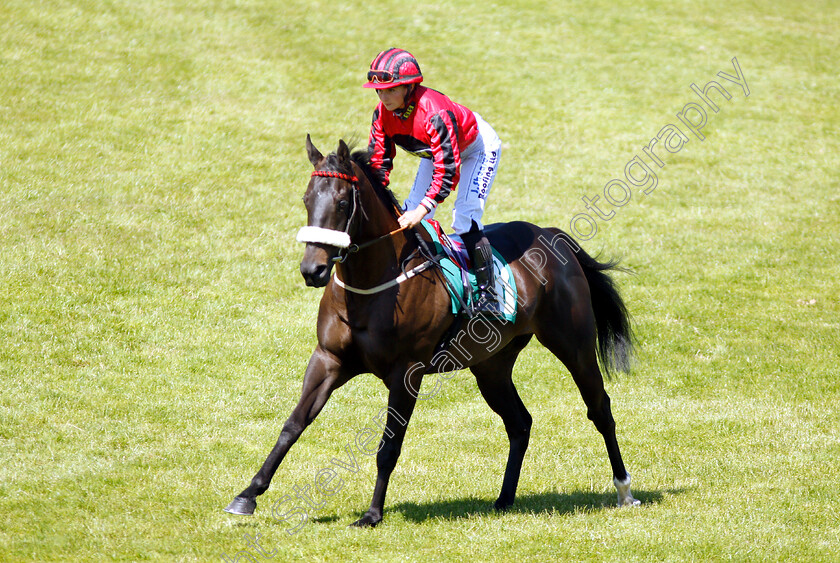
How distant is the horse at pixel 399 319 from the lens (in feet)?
18.1

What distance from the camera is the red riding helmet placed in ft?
19.4

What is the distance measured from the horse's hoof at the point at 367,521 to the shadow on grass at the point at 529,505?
1.22 feet

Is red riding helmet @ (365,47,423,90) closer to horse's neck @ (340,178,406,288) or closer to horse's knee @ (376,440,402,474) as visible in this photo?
horse's neck @ (340,178,406,288)

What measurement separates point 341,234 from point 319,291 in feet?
24.2

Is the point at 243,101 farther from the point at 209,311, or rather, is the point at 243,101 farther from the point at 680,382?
the point at 680,382

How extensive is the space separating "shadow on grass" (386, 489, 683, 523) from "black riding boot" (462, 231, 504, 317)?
155 centimetres

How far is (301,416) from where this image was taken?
5883 millimetres

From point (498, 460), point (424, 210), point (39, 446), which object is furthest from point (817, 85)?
point (39, 446)

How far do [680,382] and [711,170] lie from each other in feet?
27.8

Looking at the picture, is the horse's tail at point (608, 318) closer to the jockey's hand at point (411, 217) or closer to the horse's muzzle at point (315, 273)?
the jockey's hand at point (411, 217)

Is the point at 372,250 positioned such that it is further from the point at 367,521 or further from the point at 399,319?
the point at 367,521

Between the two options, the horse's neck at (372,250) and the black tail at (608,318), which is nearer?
the horse's neck at (372,250)

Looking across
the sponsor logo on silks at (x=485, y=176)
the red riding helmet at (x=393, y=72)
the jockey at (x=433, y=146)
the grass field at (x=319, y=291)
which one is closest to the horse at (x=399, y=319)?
the jockey at (x=433, y=146)

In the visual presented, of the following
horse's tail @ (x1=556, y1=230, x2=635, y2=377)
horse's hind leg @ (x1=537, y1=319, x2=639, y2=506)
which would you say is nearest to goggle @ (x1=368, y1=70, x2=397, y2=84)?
horse's hind leg @ (x1=537, y1=319, x2=639, y2=506)
